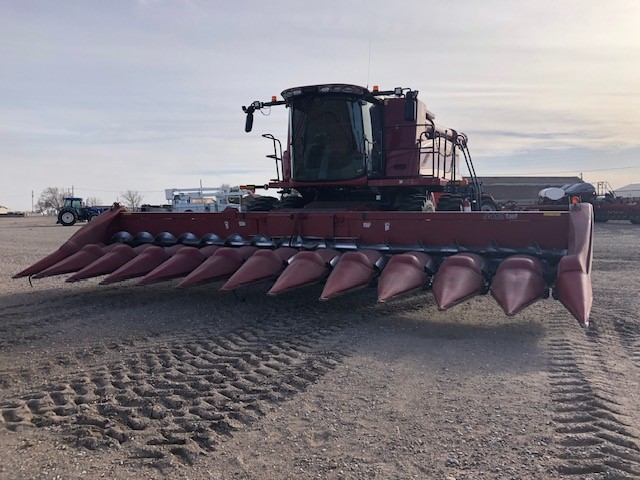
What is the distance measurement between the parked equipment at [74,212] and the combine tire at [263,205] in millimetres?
26424

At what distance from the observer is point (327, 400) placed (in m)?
3.46

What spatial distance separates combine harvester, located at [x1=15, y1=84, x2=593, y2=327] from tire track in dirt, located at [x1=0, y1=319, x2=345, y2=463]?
956 millimetres

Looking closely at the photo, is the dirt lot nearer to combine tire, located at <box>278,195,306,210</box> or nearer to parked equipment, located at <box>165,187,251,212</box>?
combine tire, located at <box>278,195,306,210</box>

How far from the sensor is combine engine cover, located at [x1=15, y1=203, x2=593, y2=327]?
4945 millimetres

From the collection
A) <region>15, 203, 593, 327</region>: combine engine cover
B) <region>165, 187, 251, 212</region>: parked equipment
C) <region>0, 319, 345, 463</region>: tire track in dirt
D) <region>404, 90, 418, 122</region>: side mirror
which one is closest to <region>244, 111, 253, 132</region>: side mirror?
<region>15, 203, 593, 327</region>: combine engine cover

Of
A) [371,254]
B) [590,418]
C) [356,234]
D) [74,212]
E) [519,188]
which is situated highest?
[519,188]

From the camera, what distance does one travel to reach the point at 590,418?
10.3ft

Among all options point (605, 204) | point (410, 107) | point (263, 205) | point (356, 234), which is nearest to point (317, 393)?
point (356, 234)

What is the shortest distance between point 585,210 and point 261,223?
387 cm

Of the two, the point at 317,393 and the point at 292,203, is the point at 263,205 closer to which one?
the point at 292,203

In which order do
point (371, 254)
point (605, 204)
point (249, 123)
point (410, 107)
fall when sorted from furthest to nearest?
point (605, 204) → point (249, 123) → point (410, 107) → point (371, 254)

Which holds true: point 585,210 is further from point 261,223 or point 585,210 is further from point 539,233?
point 261,223

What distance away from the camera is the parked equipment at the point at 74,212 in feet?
105

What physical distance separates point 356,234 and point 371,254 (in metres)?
0.65
